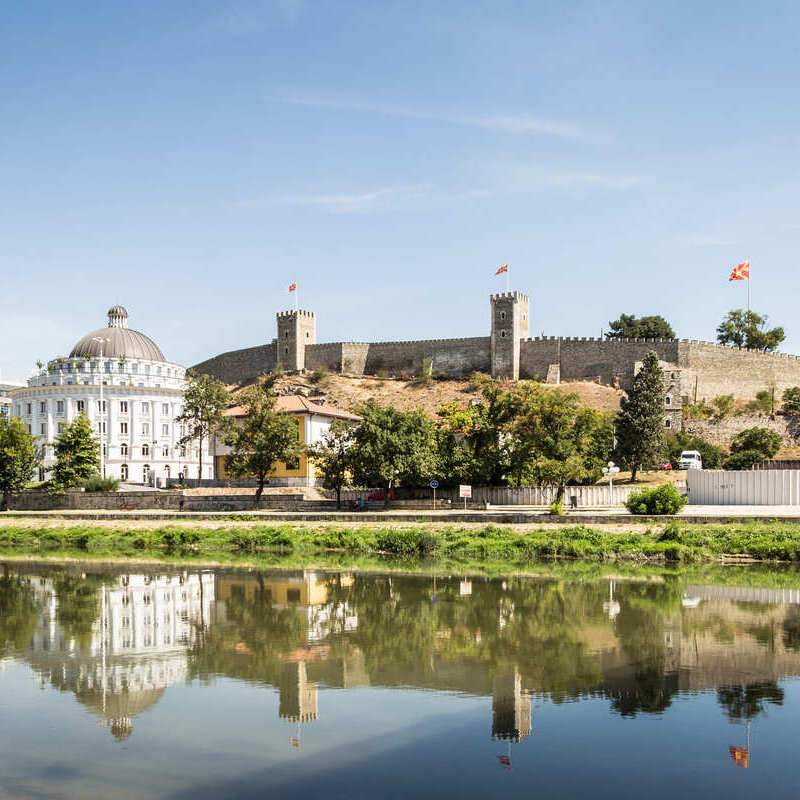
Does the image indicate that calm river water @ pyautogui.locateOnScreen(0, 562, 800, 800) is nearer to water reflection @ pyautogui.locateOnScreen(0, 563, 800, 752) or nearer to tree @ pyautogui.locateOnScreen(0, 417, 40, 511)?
water reflection @ pyautogui.locateOnScreen(0, 563, 800, 752)

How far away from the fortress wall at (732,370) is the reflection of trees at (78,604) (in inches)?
2416

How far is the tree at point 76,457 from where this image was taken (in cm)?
4794

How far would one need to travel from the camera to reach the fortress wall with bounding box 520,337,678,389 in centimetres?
8062

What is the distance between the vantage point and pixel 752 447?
2413 inches

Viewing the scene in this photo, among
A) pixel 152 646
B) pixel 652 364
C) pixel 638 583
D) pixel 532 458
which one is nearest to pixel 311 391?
pixel 652 364

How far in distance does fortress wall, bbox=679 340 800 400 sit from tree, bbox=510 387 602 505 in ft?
145

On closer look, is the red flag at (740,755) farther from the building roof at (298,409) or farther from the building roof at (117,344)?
the building roof at (117,344)

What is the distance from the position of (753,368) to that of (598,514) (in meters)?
53.5

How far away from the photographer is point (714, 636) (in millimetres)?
16484

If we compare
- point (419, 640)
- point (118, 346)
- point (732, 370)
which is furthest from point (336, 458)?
point (732, 370)

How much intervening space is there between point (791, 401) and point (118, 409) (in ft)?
162

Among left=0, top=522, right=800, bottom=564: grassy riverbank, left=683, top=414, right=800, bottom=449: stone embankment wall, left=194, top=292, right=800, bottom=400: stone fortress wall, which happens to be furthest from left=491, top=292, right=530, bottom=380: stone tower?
left=0, top=522, right=800, bottom=564: grassy riverbank

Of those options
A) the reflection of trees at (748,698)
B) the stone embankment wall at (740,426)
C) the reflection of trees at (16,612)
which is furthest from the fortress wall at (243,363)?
the reflection of trees at (748,698)

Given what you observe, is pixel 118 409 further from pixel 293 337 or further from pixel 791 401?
pixel 791 401
